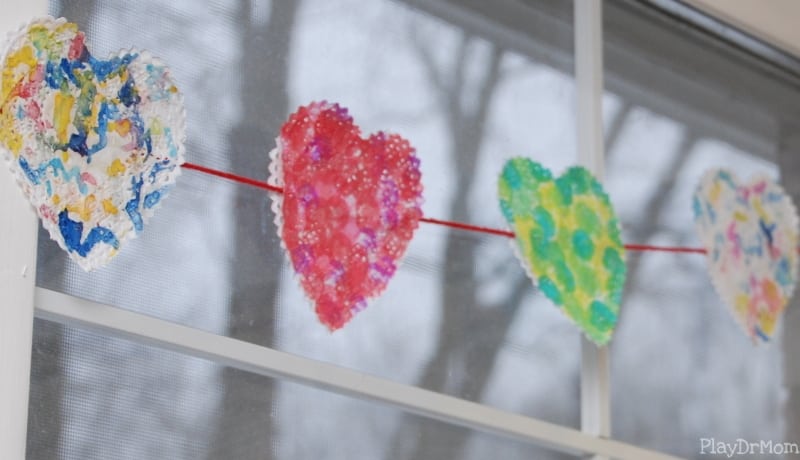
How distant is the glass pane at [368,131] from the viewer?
4.86 feet

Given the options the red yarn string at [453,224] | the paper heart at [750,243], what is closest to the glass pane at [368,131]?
the red yarn string at [453,224]

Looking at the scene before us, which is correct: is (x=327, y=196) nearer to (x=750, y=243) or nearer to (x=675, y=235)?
(x=675, y=235)

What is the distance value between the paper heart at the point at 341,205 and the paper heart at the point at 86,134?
6.2 inches

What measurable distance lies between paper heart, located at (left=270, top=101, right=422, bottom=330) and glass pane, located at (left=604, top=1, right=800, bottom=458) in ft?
1.42

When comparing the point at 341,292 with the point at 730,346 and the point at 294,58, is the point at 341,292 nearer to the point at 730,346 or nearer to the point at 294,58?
the point at 294,58

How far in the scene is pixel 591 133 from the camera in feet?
6.31

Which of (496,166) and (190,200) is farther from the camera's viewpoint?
(496,166)

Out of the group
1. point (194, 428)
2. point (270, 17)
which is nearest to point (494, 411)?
point (194, 428)

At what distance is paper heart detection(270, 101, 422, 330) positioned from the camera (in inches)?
60.1

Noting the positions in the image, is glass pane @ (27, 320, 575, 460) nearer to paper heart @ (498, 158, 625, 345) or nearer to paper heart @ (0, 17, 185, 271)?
paper heart @ (0, 17, 185, 271)

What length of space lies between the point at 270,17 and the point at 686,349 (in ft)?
2.57

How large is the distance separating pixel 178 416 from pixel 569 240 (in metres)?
0.60

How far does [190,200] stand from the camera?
1.50 m

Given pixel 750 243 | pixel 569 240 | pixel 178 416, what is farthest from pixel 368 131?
pixel 750 243
